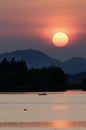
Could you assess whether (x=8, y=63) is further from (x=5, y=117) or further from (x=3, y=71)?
(x=5, y=117)

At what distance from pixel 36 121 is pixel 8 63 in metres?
111

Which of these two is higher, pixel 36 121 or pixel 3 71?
pixel 3 71

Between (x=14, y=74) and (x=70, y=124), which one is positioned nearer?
(x=70, y=124)

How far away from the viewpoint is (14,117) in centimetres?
4147

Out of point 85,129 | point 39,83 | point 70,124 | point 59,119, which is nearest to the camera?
point 85,129

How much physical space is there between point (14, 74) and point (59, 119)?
103615 millimetres

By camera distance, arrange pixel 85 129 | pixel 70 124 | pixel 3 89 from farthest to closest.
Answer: pixel 3 89 < pixel 70 124 < pixel 85 129

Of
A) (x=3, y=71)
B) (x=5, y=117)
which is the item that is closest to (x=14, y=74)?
(x=3, y=71)

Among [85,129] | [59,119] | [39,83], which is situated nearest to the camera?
[85,129]

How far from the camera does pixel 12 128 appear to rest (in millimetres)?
33781

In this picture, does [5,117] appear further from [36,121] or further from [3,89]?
[3,89]

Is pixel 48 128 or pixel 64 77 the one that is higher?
pixel 64 77

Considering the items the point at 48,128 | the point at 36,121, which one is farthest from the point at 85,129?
the point at 36,121

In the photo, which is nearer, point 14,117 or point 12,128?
point 12,128
